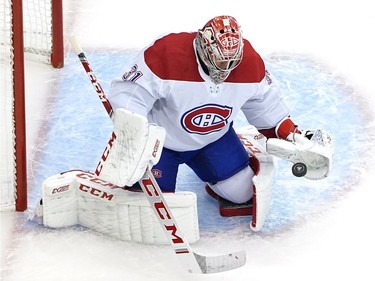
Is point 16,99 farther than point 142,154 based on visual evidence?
Yes

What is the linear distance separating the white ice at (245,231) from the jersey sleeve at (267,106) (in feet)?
1.22

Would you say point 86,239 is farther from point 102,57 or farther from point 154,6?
point 154,6

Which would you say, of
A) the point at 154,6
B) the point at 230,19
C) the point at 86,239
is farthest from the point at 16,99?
the point at 154,6

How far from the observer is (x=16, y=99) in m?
3.96

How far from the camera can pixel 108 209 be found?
13.1 ft

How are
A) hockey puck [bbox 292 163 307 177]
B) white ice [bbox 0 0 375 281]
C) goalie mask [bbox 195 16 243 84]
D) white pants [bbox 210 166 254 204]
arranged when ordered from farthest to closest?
1. white pants [bbox 210 166 254 204]
2. hockey puck [bbox 292 163 307 177]
3. white ice [bbox 0 0 375 281]
4. goalie mask [bbox 195 16 243 84]

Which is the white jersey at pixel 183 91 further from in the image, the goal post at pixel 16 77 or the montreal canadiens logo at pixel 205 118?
the goal post at pixel 16 77

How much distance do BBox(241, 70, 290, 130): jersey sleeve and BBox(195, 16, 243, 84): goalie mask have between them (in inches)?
9.7

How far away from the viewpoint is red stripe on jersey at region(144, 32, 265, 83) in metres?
3.80

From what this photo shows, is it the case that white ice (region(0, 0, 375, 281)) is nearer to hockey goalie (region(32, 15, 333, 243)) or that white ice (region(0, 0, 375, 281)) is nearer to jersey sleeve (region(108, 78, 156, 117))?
hockey goalie (region(32, 15, 333, 243))

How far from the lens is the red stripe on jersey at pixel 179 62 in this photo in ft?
12.5

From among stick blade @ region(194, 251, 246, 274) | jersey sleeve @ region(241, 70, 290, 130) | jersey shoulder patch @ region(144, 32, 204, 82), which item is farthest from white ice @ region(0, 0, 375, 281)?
jersey shoulder patch @ region(144, 32, 204, 82)

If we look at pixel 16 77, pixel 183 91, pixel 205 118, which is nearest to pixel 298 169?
pixel 205 118

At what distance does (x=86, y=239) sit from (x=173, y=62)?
668 mm
